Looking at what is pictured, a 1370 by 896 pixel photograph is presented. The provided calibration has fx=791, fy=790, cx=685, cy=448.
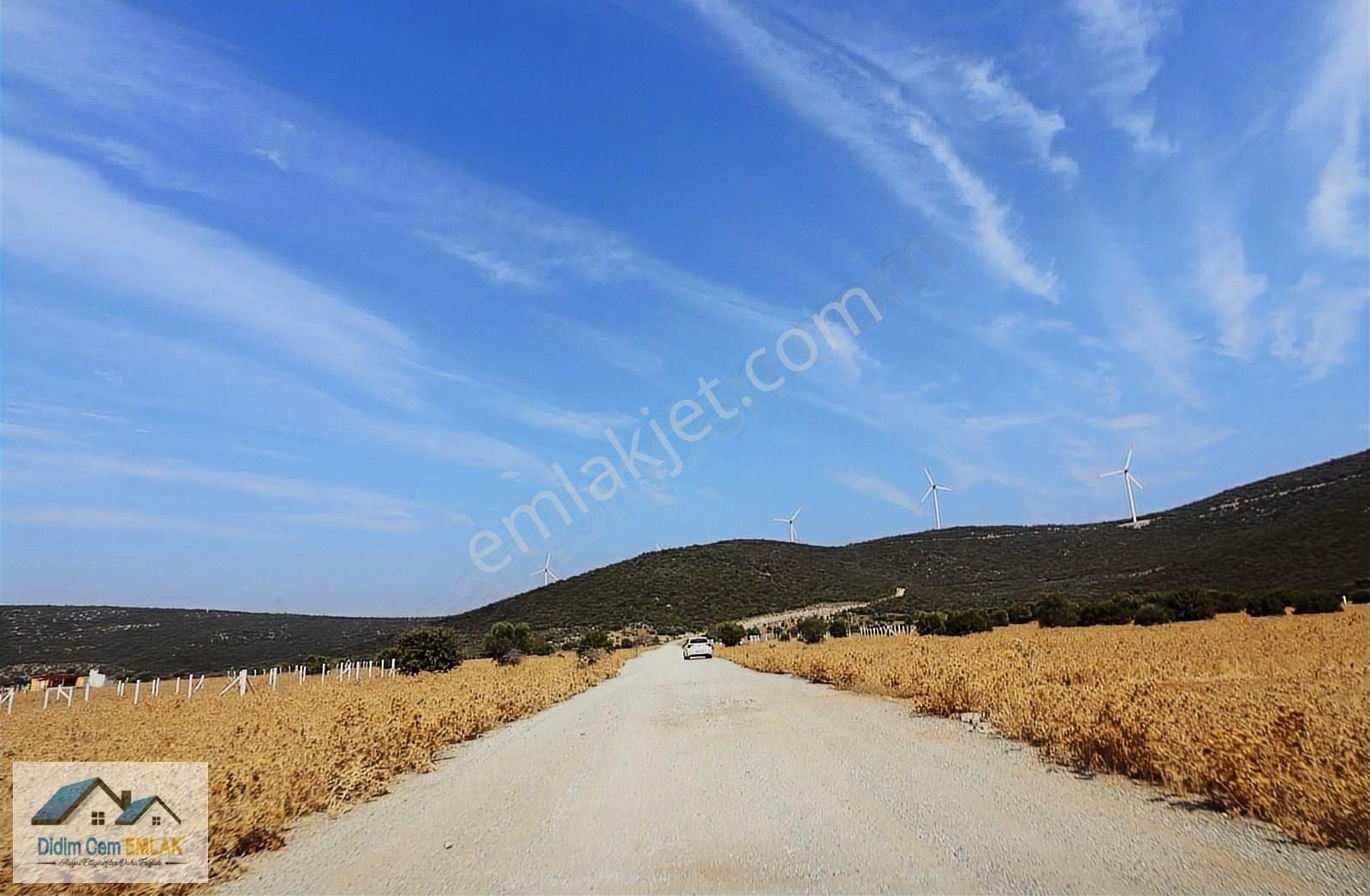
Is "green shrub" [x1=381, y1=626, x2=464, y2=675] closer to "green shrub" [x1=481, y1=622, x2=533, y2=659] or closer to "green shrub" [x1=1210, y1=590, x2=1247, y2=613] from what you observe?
"green shrub" [x1=481, y1=622, x2=533, y2=659]

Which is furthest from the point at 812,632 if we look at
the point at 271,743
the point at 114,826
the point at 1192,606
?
the point at 114,826

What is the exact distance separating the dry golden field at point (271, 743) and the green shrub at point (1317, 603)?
3576 cm

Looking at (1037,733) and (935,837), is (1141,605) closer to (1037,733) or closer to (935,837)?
(1037,733)

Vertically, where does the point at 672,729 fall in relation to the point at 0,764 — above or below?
below

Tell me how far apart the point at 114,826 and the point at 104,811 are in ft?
1.10

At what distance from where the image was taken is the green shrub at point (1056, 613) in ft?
143

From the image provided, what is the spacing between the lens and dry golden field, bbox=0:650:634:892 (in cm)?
658

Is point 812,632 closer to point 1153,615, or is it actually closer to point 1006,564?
point 1153,615

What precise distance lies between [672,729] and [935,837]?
801cm

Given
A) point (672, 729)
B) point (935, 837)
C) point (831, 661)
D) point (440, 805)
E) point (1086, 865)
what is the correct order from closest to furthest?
point (1086, 865) → point (935, 837) → point (440, 805) → point (672, 729) → point (831, 661)

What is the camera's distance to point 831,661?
2411cm

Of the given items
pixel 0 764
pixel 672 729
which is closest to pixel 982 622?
pixel 672 729

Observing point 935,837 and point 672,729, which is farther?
point 672,729

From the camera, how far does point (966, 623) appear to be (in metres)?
42.8
